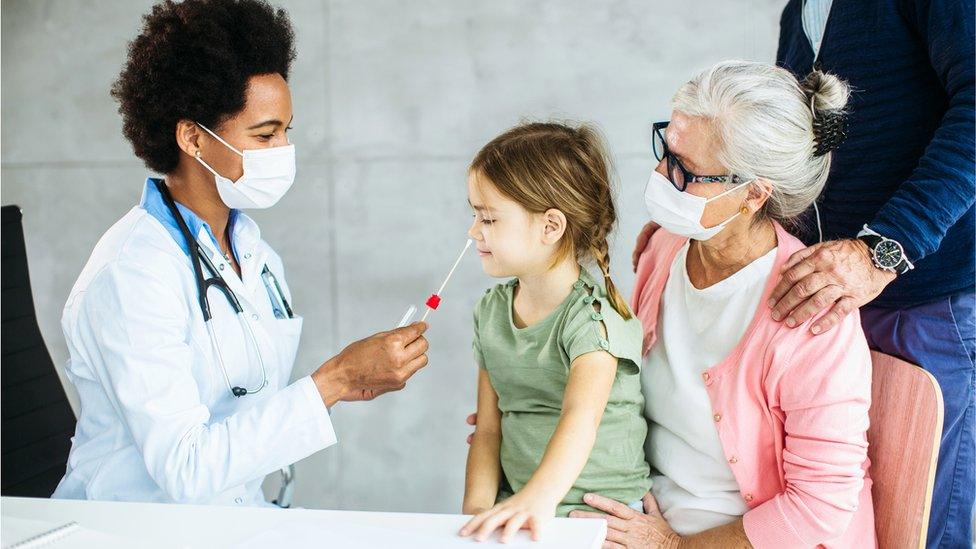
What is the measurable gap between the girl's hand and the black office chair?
1.38 metres

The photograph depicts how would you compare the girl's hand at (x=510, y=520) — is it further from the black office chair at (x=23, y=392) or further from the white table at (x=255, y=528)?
the black office chair at (x=23, y=392)

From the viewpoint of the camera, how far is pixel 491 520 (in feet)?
4.01

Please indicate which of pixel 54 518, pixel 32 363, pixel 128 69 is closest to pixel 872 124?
pixel 128 69

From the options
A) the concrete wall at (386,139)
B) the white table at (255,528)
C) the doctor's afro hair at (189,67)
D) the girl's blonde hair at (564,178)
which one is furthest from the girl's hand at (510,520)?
the concrete wall at (386,139)

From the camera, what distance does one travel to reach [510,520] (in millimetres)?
1232

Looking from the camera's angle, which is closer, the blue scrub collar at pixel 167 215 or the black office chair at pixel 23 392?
the blue scrub collar at pixel 167 215

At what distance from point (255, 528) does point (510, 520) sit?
37cm

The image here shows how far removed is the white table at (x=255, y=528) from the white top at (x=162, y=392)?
21 cm

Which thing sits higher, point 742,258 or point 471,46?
point 471,46

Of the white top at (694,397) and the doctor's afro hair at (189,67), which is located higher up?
the doctor's afro hair at (189,67)

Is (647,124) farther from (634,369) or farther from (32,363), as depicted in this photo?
(32,363)

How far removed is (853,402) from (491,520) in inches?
26.5

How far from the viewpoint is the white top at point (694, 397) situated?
1624 millimetres

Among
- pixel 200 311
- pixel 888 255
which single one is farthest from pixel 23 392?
pixel 888 255
